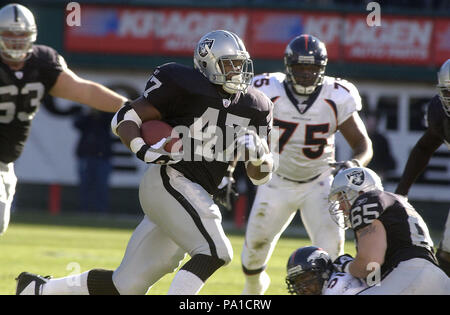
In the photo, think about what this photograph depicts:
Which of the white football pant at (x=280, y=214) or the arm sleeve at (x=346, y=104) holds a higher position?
the arm sleeve at (x=346, y=104)

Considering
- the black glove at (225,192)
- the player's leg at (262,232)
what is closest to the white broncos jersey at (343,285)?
the black glove at (225,192)

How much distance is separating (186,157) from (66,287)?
1.03 meters

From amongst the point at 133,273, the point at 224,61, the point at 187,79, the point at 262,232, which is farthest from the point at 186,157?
the point at 262,232

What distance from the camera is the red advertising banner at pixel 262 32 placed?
14.1 meters

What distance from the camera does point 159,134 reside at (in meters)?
4.70

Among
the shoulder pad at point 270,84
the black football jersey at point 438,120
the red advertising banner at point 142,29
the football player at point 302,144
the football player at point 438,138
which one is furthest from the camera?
the red advertising banner at point 142,29

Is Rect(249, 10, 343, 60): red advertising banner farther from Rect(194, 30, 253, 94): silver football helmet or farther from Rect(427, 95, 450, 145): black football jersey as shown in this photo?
Rect(194, 30, 253, 94): silver football helmet

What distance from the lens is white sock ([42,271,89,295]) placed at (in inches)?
195

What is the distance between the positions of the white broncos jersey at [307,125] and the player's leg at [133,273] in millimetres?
1886

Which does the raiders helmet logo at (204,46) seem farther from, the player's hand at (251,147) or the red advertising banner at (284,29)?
the red advertising banner at (284,29)

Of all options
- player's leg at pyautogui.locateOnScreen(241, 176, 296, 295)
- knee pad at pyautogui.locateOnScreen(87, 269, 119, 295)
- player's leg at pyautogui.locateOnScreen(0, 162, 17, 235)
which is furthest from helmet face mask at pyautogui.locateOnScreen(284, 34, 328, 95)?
knee pad at pyautogui.locateOnScreen(87, 269, 119, 295)

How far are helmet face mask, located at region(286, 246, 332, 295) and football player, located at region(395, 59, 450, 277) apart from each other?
1.04 metres

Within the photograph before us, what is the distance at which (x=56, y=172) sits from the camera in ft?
48.8

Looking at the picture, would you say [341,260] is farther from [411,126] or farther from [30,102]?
[411,126]
